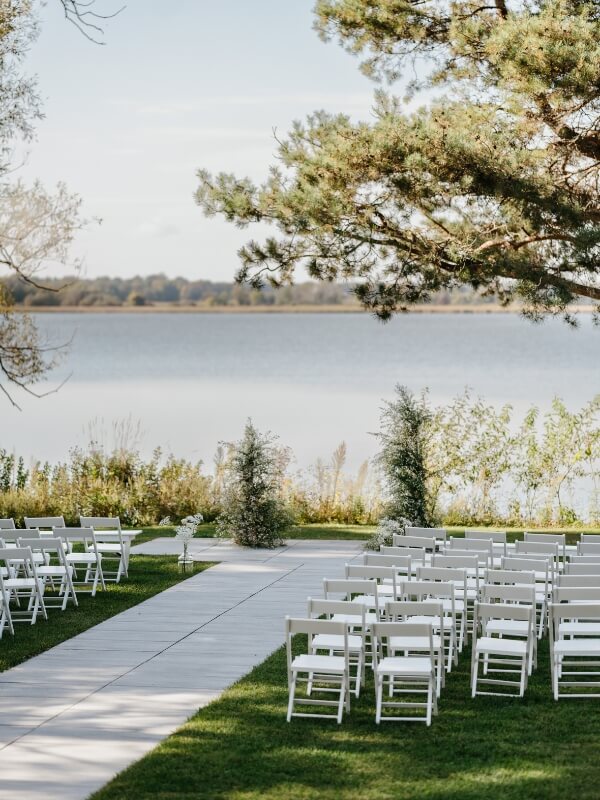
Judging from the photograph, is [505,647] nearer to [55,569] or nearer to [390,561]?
[390,561]

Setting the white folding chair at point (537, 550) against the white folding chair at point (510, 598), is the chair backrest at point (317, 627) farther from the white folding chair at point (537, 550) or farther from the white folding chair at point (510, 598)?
the white folding chair at point (537, 550)

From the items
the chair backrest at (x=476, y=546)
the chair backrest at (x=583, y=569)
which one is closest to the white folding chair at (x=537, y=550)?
A: the chair backrest at (x=476, y=546)

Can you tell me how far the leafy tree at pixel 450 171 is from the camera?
12734 mm

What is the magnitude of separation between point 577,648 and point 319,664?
70.9 inches

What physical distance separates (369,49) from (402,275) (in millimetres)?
3079

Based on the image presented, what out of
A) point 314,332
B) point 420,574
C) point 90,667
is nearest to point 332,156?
point 420,574

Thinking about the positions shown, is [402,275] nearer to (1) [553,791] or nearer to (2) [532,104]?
(2) [532,104]

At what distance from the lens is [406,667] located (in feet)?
23.8

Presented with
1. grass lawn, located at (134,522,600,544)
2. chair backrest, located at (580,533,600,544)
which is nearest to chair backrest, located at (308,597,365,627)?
chair backrest, located at (580,533,600,544)

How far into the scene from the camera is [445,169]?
13.0 metres

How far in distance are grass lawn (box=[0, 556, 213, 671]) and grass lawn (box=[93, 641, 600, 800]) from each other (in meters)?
2.18

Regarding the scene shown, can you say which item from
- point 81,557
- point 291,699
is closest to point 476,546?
point 81,557

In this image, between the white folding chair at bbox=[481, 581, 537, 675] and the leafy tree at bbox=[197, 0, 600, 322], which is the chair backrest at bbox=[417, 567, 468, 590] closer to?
the white folding chair at bbox=[481, 581, 537, 675]

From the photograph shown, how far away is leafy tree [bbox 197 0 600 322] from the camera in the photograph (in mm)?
12734
